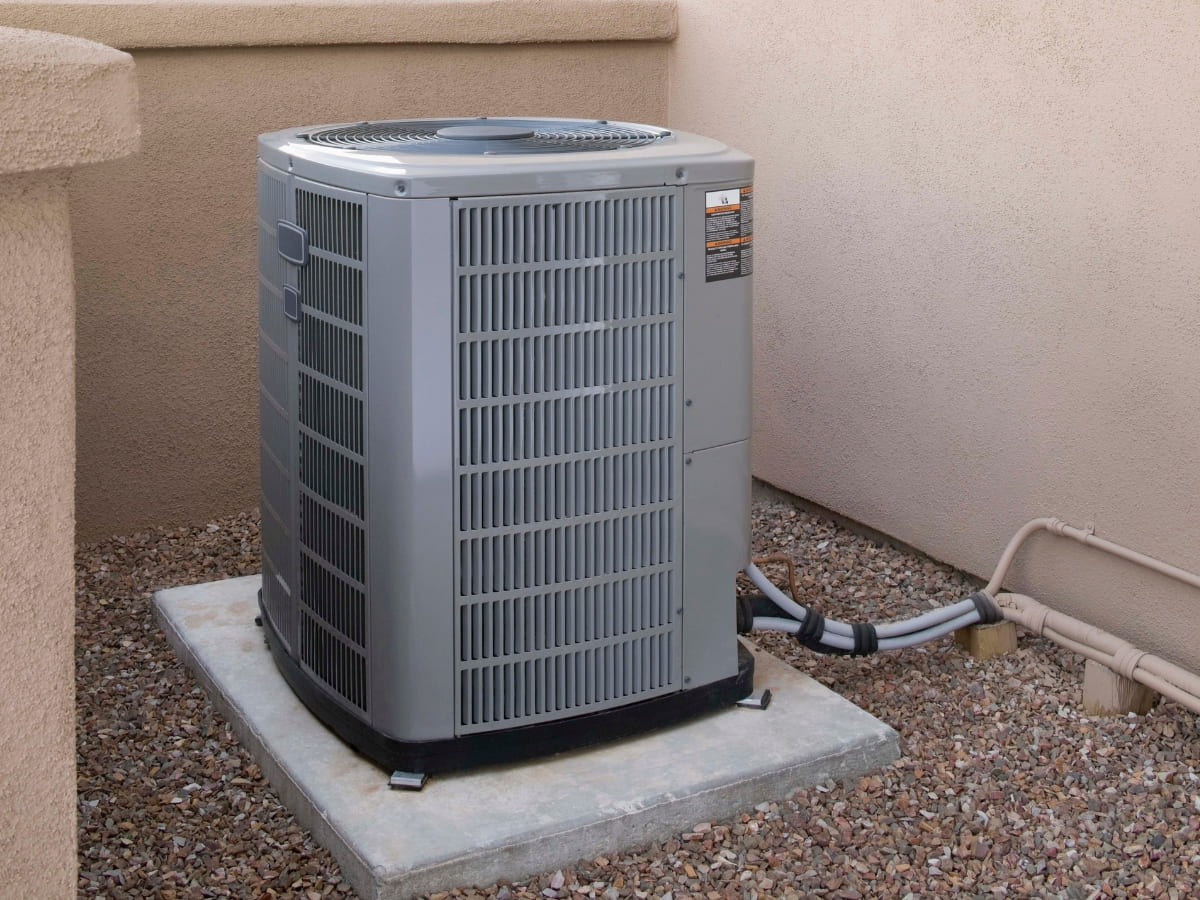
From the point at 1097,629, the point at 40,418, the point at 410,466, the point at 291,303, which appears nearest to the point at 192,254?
the point at 291,303

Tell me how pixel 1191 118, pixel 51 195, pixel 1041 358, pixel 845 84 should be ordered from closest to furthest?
1. pixel 51 195
2. pixel 1191 118
3. pixel 1041 358
4. pixel 845 84

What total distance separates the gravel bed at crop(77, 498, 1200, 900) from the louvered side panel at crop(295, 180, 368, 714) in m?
0.33

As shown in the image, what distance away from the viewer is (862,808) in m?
2.65

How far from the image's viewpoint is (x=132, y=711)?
302 cm

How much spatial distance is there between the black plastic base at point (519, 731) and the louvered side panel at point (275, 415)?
18 centimetres

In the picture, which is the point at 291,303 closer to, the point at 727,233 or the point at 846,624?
the point at 727,233

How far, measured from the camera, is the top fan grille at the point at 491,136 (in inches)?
99.0

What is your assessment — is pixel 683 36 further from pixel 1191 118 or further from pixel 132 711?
pixel 132 711

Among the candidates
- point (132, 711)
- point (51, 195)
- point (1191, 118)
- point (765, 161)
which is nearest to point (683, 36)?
point (765, 161)

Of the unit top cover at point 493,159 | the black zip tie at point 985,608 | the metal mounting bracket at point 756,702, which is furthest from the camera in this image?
the black zip tie at point 985,608

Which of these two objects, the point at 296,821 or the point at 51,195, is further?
the point at 296,821

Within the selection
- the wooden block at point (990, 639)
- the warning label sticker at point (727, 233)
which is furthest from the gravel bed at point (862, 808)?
the warning label sticker at point (727, 233)

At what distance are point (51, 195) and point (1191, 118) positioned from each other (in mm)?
2369

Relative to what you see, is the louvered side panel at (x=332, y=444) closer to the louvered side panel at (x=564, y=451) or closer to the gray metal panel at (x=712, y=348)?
the louvered side panel at (x=564, y=451)
